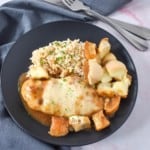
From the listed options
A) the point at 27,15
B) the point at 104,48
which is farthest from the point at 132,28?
the point at 27,15

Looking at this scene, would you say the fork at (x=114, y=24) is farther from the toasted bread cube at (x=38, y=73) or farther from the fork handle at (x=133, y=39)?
the toasted bread cube at (x=38, y=73)

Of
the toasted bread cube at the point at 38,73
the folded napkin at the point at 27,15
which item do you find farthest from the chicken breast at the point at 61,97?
the folded napkin at the point at 27,15

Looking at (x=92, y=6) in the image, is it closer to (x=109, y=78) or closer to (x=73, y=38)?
(x=73, y=38)

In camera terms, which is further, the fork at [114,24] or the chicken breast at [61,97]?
the fork at [114,24]

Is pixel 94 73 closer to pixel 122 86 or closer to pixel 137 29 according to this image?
pixel 122 86

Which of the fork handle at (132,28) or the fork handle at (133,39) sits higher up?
the fork handle at (132,28)

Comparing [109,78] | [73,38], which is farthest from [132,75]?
[73,38]

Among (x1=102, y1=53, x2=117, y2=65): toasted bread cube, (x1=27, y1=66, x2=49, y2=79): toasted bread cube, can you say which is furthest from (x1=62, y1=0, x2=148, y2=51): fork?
(x1=27, y1=66, x2=49, y2=79): toasted bread cube
